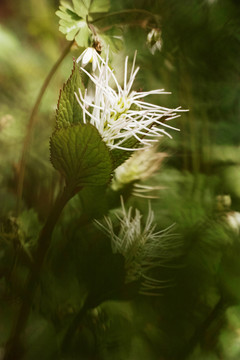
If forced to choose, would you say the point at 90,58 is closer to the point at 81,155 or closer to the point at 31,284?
the point at 81,155

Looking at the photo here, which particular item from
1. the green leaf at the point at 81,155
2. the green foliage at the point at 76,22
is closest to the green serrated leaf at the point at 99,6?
the green foliage at the point at 76,22

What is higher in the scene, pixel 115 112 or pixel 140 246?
pixel 115 112

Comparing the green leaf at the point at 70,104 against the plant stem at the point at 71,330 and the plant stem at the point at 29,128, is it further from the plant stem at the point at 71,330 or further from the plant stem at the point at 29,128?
the plant stem at the point at 71,330

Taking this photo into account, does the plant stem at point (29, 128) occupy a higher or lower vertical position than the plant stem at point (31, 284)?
higher

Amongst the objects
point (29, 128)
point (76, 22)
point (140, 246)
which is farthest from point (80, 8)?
point (140, 246)

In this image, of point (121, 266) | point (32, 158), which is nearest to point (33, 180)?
point (32, 158)

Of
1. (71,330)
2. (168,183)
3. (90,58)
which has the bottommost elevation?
(71,330)

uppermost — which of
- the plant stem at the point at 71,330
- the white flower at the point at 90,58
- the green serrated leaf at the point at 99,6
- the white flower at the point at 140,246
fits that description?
the green serrated leaf at the point at 99,6

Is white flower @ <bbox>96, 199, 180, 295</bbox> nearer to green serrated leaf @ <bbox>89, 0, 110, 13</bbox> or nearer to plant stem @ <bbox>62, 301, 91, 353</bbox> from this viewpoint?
plant stem @ <bbox>62, 301, 91, 353</bbox>
